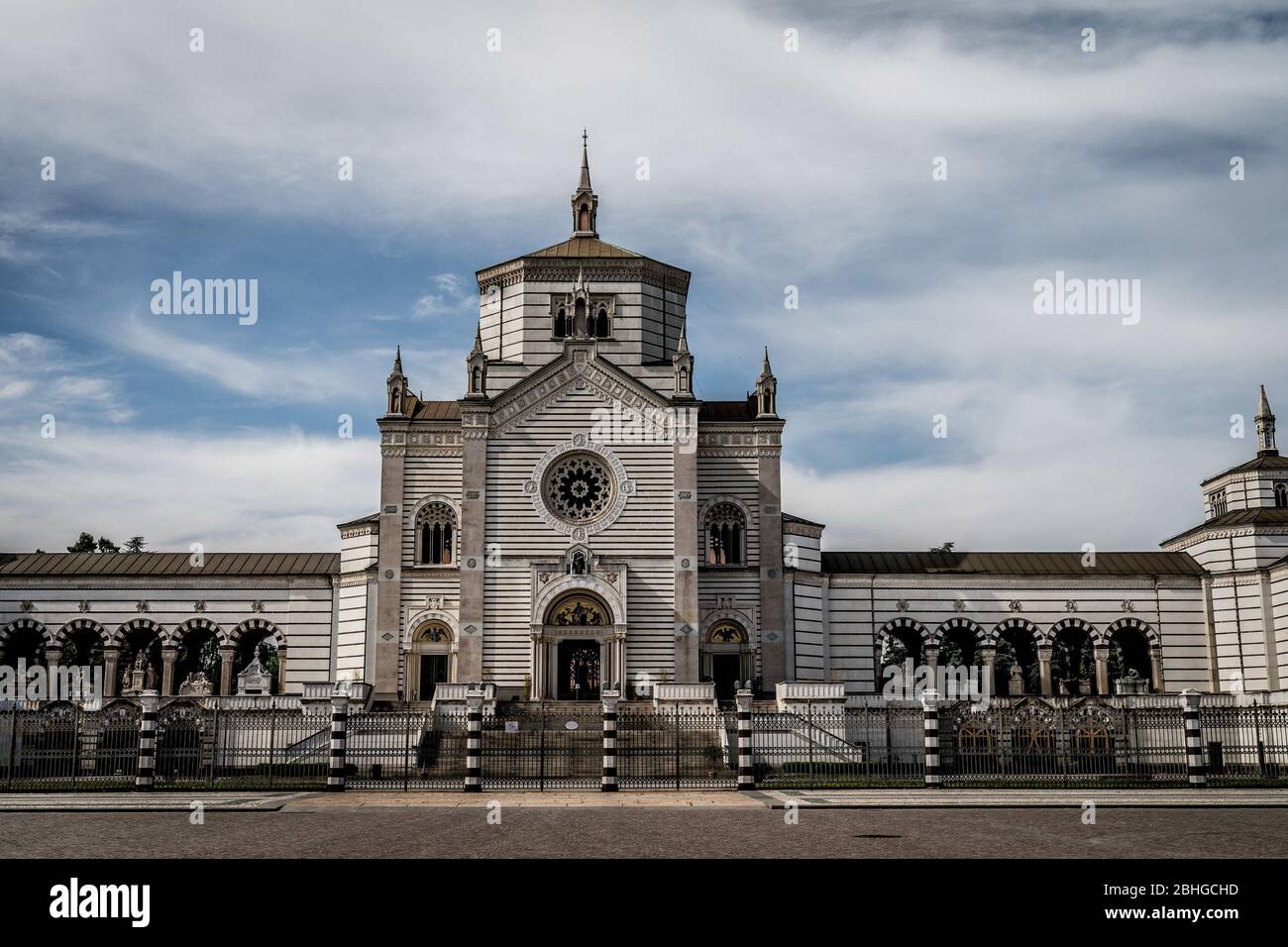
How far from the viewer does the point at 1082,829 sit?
18.7 metres

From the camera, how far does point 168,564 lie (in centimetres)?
4975

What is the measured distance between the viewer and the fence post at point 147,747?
2761cm

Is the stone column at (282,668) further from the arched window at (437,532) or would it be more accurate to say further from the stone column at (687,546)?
the stone column at (687,546)

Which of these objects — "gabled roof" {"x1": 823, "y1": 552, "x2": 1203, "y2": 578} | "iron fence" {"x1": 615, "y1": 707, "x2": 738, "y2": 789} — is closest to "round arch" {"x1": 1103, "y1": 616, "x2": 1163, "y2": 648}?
"gabled roof" {"x1": 823, "y1": 552, "x2": 1203, "y2": 578}

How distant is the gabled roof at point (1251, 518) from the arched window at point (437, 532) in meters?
29.2

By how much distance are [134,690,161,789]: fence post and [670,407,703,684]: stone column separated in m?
18.7

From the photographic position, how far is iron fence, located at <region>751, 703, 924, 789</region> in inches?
1174

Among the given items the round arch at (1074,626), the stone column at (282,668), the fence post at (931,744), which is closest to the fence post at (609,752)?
the fence post at (931,744)

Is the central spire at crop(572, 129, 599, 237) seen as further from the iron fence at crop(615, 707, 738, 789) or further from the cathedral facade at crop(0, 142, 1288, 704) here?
the iron fence at crop(615, 707, 738, 789)

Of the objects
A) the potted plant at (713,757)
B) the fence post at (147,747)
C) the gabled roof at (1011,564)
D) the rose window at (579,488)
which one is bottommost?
the potted plant at (713,757)

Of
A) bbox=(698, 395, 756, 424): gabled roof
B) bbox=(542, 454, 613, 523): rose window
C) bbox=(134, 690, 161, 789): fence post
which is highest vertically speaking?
bbox=(698, 395, 756, 424): gabled roof

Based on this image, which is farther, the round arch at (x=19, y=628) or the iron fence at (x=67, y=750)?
the round arch at (x=19, y=628)

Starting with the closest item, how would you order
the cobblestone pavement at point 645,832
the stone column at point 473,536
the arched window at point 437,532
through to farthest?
the cobblestone pavement at point 645,832
the stone column at point 473,536
the arched window at point 437,532
